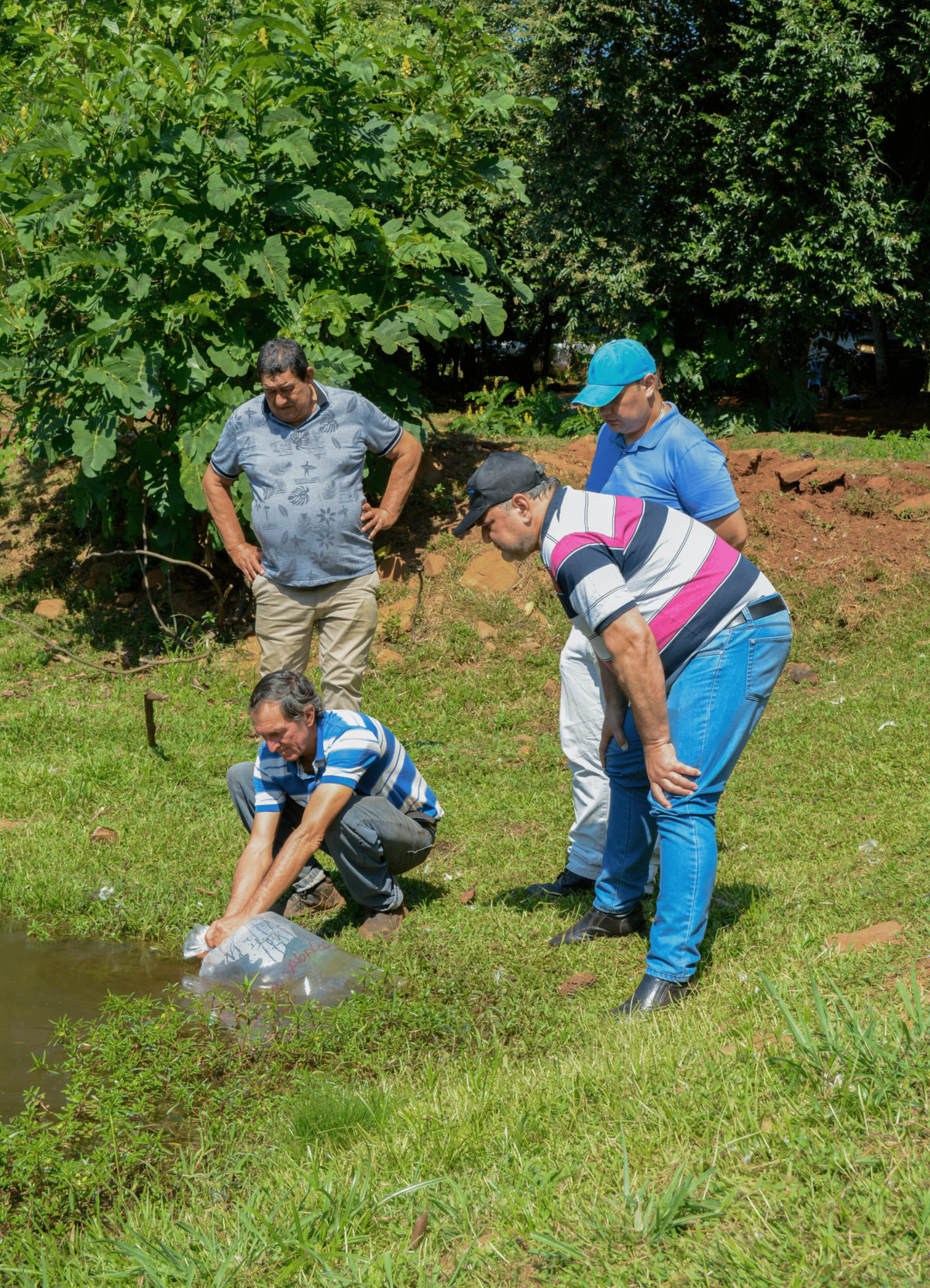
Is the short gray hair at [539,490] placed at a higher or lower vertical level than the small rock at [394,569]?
higher

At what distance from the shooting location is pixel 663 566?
3.41m

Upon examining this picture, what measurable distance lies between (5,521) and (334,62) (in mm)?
5095

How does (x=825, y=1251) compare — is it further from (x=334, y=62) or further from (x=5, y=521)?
(x=5, y=521)

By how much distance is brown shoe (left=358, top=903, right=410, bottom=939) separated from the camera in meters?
4.42

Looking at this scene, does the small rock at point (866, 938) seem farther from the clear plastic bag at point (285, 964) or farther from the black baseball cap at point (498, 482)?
the black baseball cap at point (498, 482)

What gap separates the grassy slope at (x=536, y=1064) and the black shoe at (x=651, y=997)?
0.25 ft

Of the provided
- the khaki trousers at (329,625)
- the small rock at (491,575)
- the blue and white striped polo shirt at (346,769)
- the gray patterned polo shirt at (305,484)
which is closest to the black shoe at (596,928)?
the blue and white striped polo shirt at (346,769)

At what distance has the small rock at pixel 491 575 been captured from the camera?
8359mm

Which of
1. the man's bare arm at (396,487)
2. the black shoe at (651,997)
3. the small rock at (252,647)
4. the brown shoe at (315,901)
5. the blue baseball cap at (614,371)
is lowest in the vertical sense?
the small rock at (252,647)

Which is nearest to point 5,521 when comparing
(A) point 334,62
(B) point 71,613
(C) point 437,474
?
(B) point 71,613

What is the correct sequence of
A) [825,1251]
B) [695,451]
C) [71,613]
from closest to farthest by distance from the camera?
[825,1251] < [695,451] < [71,613]

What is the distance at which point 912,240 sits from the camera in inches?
445

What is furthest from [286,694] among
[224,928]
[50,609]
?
[50,609]

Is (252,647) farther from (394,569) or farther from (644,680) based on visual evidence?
(644,680)
